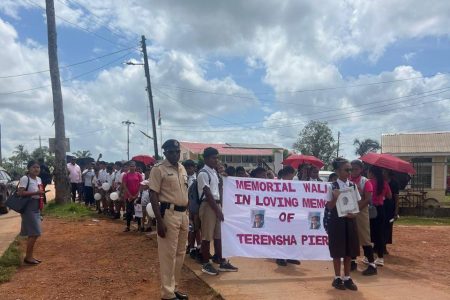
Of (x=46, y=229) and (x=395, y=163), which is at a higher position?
(x=395, y=163)

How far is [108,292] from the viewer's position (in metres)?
5.95

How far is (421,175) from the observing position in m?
21.6

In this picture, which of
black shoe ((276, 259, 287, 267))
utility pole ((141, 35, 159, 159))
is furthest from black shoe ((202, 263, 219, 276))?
utility pole ((141, 35, 159, 159))

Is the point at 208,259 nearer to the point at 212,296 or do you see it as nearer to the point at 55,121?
the point at 212,296

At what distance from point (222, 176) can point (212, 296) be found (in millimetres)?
2042

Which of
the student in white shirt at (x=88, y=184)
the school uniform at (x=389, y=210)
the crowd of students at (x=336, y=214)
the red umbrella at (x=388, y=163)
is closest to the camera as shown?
the crowd of students at (x=336, y=214)

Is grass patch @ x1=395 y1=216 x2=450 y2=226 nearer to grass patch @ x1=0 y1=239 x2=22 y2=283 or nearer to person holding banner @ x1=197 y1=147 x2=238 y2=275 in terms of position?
person holding banner @ x1=197 y1=147 x2=238 y2=275

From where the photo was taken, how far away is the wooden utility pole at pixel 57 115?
15516 mm

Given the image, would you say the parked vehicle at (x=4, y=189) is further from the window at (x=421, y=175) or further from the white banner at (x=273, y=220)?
the window at (x=421, y=175)

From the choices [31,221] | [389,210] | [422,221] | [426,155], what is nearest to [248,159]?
[426,155]

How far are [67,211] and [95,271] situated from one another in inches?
314

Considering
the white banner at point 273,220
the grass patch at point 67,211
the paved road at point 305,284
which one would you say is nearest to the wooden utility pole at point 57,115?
the grass patch at point 67,211

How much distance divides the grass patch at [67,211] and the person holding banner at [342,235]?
363 inches

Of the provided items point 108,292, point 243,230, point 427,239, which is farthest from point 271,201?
point 427,239
